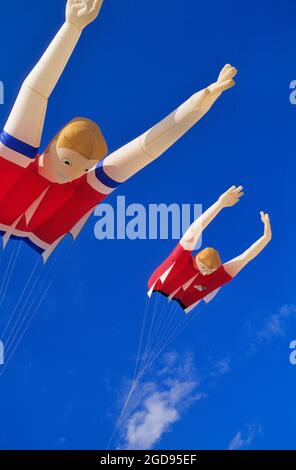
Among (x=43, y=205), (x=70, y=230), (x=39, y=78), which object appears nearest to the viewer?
(x=39, y=78)

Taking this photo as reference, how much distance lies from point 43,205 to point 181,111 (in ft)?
7.11

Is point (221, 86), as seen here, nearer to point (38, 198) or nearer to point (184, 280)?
point (38, 198)

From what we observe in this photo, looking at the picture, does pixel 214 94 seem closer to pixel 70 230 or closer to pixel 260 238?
pixel 70 230

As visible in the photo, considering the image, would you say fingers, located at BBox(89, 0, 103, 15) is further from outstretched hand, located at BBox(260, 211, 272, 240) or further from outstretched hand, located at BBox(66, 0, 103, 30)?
outstretched hand, located at BBox(260, 211, 272, 240)

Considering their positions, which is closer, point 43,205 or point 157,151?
point 157,151

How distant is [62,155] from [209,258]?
504 cm

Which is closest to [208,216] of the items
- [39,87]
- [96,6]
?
[39,87]

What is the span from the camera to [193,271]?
1060 centimetres

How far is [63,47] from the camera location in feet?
18.6
